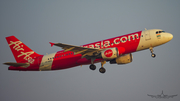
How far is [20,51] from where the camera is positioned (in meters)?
43.2

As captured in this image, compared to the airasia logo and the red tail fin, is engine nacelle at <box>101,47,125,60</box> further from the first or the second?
the red tail fin

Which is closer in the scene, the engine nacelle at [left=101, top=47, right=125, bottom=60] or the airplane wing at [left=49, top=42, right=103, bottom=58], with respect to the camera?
the airplane wing at [left=49, top=42, right=103, bottom=58]

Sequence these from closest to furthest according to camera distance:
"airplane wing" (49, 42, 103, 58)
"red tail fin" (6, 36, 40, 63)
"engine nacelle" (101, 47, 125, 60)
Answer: "airplane wing" (49, 42, 103, 58)
"engine nacelle" (101, 47, 125, 60)
"red tail fin" (6, 36, 40, 63)

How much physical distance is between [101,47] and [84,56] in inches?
129

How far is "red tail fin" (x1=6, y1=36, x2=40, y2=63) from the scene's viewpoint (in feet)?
139

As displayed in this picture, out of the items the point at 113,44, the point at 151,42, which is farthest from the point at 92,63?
the point at 151,42

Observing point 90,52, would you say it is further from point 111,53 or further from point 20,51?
point 20,51

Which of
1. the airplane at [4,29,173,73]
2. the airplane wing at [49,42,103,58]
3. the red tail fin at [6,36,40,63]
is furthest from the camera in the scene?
the red tail fin at [6,36,40,63]

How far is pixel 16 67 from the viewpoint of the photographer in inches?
1604

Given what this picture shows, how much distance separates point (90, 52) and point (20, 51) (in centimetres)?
1447

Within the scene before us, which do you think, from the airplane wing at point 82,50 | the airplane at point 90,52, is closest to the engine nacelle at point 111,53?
the airplane at point 90,52

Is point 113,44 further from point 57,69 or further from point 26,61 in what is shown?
point 26,61

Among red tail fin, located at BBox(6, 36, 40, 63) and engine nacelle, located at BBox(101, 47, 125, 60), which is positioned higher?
red tail fin, located at BBox(6, 36, 40, 63)

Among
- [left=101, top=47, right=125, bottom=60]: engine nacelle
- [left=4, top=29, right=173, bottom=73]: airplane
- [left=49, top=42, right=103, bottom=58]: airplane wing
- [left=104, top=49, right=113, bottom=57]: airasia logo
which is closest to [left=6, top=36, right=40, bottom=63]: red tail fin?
[left=4, top=29, right=173, bottom=73]: airplane
